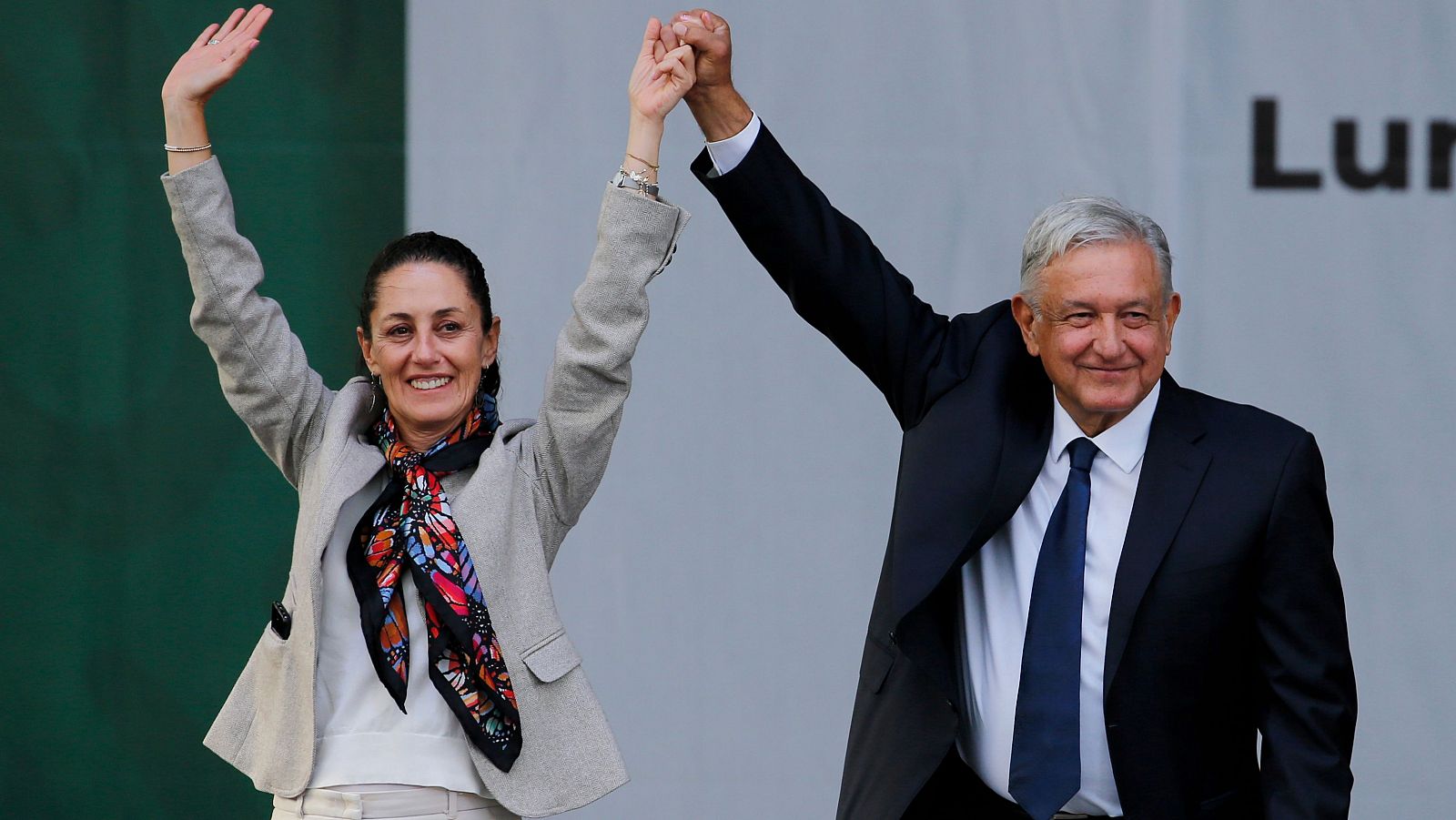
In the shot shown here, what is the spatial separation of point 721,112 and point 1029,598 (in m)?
0.76

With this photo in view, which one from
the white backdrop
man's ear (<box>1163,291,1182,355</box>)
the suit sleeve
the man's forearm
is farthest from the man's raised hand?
the white backdrop

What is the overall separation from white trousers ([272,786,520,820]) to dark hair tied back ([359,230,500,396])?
61 cm

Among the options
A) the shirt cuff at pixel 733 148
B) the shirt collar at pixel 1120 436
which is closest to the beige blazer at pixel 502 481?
the shirt cuff at pixel 733 148

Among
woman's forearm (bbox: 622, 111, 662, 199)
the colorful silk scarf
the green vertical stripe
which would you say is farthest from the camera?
the green vertical stripe

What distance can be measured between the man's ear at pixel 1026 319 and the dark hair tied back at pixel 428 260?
71 cm

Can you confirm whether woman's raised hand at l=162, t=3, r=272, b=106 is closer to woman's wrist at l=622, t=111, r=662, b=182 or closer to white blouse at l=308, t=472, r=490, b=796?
woman's wrist at l=622, t=111, r=662, b=182

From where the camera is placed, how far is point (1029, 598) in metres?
2.07

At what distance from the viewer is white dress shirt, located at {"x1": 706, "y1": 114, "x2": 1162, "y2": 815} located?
2055 millimetres

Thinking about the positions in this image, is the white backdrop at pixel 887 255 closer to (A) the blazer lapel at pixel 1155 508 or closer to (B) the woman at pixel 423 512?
(B) the woman at pixel 423 512

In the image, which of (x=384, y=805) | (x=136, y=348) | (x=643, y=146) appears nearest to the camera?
(x=384, y=805)

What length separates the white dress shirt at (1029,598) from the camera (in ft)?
6.74

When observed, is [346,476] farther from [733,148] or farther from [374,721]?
[733,148]

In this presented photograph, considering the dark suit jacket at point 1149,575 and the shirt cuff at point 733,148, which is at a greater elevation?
the shirt cuff at point 733,148

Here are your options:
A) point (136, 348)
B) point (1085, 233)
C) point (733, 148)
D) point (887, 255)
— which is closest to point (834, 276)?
point (733, 148)
